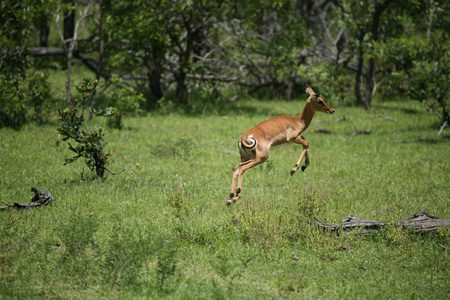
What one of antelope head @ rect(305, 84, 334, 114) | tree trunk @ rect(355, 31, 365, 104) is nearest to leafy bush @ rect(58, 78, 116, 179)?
antelope head @ rect(305, 84, 334, 114)

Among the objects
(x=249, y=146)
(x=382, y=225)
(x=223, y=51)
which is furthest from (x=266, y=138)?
(x=223, y=51)

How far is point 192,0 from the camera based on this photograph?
14.9m

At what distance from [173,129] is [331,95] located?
6.26 metres

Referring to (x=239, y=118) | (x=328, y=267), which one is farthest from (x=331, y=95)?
(x=328, y=267)

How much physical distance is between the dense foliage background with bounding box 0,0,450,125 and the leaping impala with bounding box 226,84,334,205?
7.86 m

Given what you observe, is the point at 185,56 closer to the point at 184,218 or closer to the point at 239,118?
the point at 239,118

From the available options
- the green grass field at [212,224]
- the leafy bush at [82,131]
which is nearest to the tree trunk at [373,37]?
the green grass field at [212,224]

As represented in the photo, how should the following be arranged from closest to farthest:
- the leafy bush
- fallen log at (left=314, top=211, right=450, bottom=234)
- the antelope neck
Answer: fallen log at (left=314, top=211, right=450, bottom=234), the antelope neck, the leafy bush

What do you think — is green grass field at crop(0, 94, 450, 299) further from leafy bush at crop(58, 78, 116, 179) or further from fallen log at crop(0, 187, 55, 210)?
leafy bush at crop(58, 78, 116, 179)

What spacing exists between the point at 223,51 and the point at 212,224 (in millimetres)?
12997

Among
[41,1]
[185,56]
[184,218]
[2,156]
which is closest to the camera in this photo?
[184,218]

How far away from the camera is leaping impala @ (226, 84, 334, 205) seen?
6574mm

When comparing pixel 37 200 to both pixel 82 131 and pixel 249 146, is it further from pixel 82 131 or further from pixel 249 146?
pixel 249 146

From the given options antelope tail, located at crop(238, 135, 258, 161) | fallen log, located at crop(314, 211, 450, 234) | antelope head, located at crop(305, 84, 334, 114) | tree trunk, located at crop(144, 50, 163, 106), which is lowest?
tree trunk, located at crop(144, 50, 163, 106)
